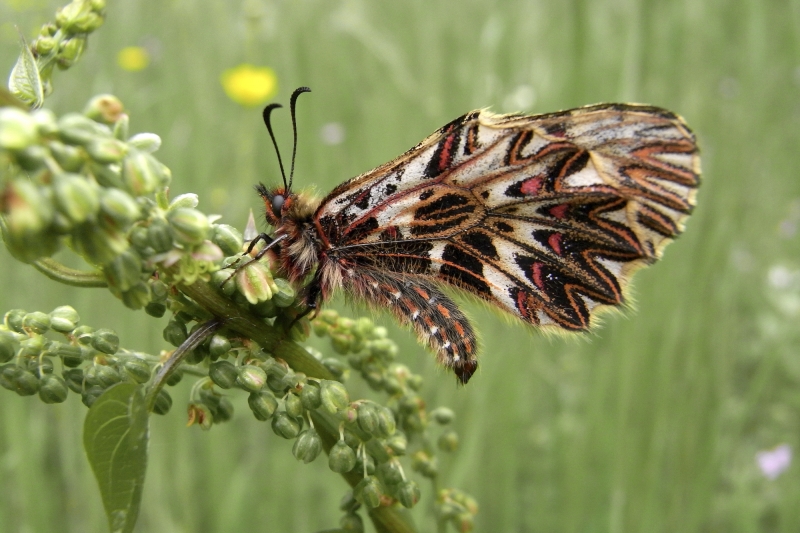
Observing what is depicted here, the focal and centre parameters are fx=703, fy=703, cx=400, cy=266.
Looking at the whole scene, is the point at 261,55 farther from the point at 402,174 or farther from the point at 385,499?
the point at 385,499

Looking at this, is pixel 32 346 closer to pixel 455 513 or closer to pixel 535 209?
pixel 455 513

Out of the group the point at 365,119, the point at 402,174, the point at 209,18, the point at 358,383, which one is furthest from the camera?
the point at 209,18

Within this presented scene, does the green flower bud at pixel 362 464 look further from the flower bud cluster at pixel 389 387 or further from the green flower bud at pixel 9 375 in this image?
the green flower bud at pixel 9 375

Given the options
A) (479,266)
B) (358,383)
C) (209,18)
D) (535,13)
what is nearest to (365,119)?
(535,13)

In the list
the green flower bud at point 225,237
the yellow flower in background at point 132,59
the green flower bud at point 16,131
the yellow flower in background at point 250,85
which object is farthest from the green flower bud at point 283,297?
the yellow flower in background at point 132,59

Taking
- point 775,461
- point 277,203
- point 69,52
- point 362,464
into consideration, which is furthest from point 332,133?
point 362,464

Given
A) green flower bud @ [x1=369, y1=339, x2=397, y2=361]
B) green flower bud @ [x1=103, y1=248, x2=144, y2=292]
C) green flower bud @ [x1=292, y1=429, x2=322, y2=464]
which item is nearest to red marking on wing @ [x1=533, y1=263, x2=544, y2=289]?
green flower bud @ [x1=369, y1=339, x2=397, y2=361]
